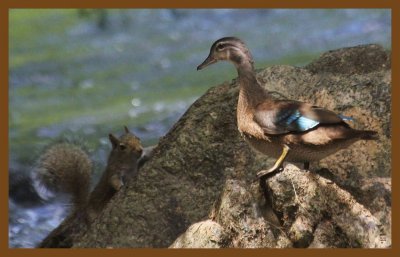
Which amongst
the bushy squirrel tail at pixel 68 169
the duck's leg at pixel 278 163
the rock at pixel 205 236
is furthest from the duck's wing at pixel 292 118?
the bushy squirrel tail at pixel 68 169

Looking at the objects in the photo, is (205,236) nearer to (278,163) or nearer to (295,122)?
(278,163)

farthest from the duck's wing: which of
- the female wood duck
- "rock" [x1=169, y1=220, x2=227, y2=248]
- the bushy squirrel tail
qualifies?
the bushy squirrel tail

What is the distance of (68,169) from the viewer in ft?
32.6

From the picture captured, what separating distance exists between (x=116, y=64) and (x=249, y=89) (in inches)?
336

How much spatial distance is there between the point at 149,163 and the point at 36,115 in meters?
5.97

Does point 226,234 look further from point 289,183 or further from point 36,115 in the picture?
point 36,115

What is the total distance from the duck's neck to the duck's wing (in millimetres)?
217

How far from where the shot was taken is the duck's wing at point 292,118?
6.95 m

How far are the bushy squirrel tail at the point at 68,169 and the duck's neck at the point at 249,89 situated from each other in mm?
2764

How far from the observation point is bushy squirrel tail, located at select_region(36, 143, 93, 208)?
9875 mm

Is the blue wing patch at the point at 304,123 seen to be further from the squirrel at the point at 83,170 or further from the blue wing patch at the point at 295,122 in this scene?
the squirrel at the point at 83,170

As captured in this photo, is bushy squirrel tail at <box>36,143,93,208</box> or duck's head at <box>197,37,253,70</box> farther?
bushy squirrel tail at <box>36,143,93,208</box>

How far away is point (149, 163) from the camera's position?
813 cm

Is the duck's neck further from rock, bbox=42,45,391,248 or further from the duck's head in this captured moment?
rock, bbox=42,45,391,248
